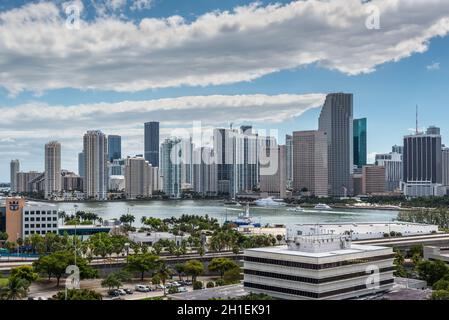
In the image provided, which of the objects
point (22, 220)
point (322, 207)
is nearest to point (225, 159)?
point (322, 207)

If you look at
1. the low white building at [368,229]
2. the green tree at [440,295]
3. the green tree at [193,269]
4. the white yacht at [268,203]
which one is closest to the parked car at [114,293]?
the green tree at [193,269]

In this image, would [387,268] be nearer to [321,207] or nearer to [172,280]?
[172,280]

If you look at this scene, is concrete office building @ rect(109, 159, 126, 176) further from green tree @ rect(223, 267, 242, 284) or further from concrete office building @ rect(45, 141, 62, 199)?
green tree @ rect(223, 267, 242, 284)

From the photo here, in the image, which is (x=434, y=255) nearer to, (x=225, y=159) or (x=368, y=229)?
(x=368, y=229)

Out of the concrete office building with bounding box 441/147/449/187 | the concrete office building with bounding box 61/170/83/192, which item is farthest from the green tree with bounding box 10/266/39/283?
the concrete office building with bounding box 441/147/449/187
